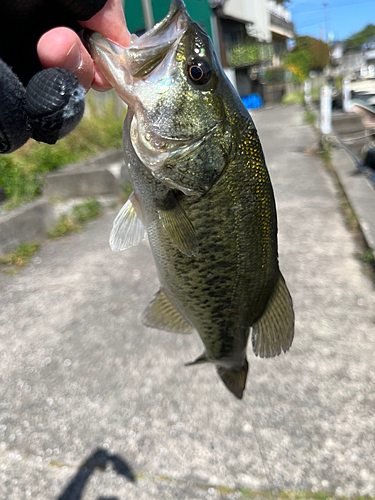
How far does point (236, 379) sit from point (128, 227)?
0.77m

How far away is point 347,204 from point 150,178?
539cm

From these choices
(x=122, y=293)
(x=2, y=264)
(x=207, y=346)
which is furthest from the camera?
(x=2, y=264)

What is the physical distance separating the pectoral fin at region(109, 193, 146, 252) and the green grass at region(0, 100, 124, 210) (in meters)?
4.90

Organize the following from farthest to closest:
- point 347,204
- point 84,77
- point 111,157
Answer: point 111,157 < point 347,204 < point 84,77

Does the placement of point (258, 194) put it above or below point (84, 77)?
below

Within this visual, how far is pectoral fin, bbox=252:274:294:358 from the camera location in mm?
1420

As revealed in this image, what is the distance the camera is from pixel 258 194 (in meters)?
1.25

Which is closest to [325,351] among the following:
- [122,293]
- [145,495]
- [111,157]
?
[145,495]

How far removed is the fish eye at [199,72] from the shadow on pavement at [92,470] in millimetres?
2321

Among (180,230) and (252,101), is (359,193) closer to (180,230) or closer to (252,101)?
(180,230)

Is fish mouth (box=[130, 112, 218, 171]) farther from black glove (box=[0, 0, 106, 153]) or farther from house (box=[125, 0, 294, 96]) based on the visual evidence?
house (box=[125, 0, 294, 96])

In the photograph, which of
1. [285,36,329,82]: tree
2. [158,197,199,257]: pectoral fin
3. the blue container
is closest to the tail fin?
[158,197,199,257]: pectoral fin

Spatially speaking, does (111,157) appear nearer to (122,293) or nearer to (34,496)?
(122,293)

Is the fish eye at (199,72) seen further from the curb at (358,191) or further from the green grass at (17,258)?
the green grass at (17,258)
